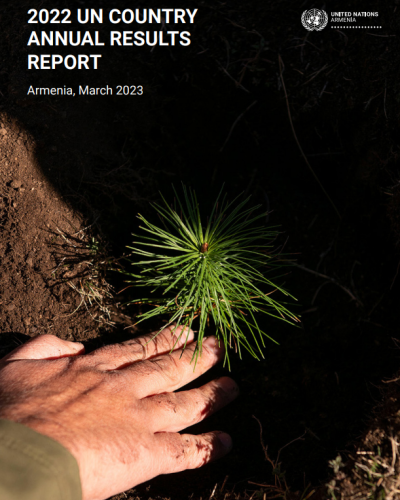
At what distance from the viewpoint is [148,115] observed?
1.89 meters

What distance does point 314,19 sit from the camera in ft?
5.59

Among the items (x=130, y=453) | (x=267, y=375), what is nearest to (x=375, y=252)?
(x=267, y=375)

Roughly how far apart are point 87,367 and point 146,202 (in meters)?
0.83

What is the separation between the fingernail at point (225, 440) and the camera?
1.65m

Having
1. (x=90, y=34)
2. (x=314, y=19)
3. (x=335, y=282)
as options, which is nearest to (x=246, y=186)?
(x=335, y=282)

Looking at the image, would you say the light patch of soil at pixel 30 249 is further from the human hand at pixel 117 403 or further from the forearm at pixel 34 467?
the forearm at pixel 34 467

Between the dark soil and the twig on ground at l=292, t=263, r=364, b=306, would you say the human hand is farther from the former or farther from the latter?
the twig on ground at l=292, t=263, r=364, b=306

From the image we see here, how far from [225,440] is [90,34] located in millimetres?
2093

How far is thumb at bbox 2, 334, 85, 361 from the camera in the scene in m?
1.54

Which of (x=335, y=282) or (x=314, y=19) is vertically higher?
(x=314, y=19)

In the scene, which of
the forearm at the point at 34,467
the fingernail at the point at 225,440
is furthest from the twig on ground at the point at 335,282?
the forearm at the point at 34,467

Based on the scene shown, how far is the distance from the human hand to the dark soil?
14cm

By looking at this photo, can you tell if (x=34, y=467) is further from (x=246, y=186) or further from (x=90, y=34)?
(x=90, y=34)

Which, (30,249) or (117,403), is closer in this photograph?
(117,403)
